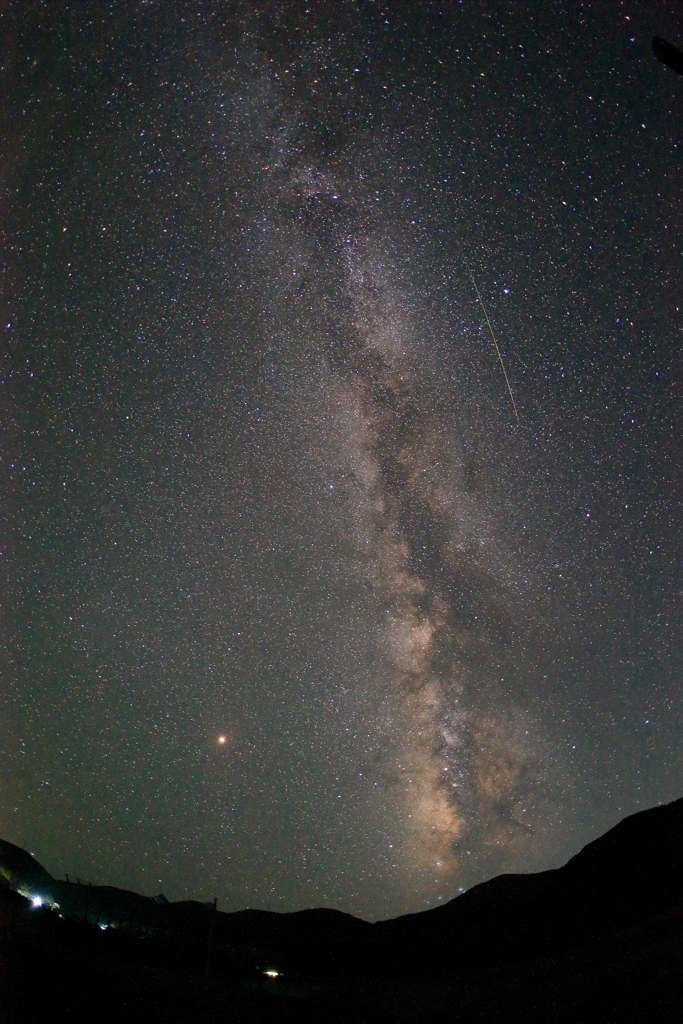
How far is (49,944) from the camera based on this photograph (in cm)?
1449

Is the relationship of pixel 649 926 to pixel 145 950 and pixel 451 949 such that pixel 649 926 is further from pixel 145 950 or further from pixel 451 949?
pixel 451 949

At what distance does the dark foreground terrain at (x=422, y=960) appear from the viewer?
11.7 m

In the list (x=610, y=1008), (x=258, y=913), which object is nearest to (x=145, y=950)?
(x=610, y=1008)

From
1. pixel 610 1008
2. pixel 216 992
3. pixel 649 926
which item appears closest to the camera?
pixel 216 992

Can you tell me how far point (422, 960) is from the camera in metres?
60.0

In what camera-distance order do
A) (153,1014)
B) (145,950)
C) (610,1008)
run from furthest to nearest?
(145,950) → (610,1008) → (153,1014)

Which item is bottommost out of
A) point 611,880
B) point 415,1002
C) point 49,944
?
point 611,880

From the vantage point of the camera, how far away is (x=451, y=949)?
65125 millimetres

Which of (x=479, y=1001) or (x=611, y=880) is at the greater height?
(x=479, y=1001)

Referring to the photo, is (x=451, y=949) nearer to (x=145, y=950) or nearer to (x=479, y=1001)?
(x=479, y=1001)

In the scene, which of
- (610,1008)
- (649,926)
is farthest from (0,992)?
(649,926)

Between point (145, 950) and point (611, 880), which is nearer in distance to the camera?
point (145, 950)

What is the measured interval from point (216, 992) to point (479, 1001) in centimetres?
1724

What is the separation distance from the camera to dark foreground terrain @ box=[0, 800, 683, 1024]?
1169 centimetres
